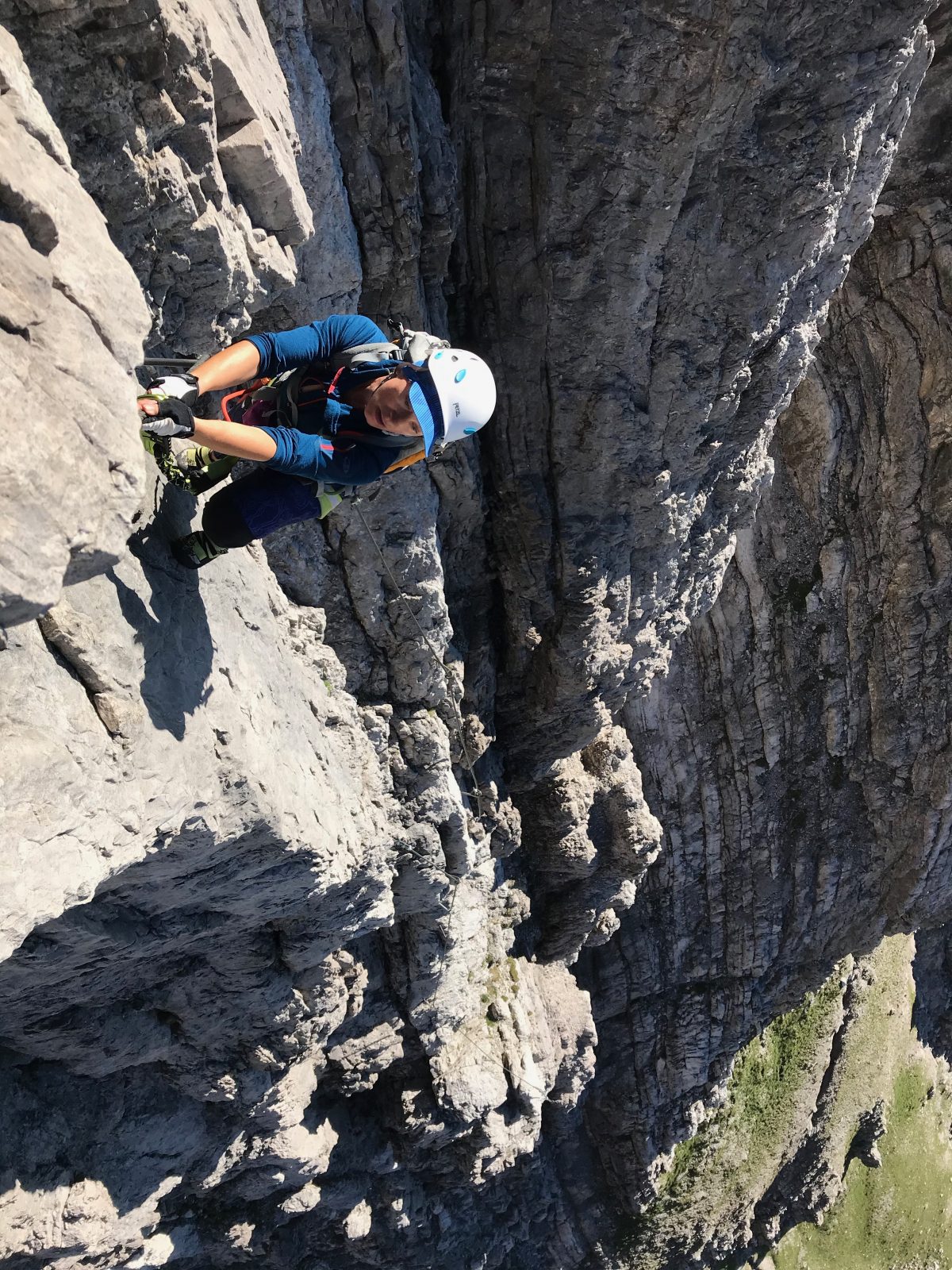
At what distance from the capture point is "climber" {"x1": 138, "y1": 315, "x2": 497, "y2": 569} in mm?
7930

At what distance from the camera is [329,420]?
8.41 meters

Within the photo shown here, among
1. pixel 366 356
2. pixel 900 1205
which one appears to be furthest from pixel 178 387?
pixel 900 1205

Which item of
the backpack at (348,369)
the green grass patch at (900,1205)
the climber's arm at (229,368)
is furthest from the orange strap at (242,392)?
the green grass patch at (900,1205)

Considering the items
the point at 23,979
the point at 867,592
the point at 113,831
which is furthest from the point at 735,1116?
the point at 113,831

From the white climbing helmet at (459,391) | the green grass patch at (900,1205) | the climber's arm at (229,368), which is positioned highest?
the climber's arm at (229,368)

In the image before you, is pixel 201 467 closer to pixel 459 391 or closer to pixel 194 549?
pixel 194 549

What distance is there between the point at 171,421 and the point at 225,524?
1855mm

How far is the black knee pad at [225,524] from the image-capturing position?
339 inches

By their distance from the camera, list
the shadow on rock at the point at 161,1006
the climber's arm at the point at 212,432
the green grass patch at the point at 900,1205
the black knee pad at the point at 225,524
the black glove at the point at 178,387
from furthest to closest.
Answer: the green grass patch at the point at 900,1205, the shadow on rock at the point at 161,1006, the black knee pad at the point at 225,524, the black glove at the point at 178,387, the climber's arm at the point at 212,432

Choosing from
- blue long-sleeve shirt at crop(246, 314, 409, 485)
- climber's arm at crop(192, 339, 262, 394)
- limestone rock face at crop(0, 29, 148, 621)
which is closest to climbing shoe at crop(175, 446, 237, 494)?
climber's arm at crop(192, 339, 262, 394)

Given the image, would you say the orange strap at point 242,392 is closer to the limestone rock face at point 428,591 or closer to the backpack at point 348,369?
the backpack at point 348,369

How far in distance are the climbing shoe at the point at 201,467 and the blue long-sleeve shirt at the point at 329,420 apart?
1.02 m

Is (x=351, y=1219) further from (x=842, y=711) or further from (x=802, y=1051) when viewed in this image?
(x=802, y=1051)

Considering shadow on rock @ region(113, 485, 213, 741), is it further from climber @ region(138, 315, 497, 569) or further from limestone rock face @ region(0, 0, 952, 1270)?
climber @ region(138, 315, 497, 569)
